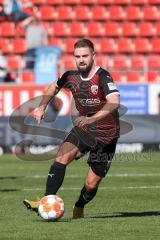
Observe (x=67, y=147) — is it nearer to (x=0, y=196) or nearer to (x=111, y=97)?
(x=111, y=97)

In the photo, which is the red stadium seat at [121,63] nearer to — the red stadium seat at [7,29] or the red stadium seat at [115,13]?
the red stadium seat at [115,13]

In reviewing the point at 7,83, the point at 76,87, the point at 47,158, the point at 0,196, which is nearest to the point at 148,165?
the point at 47,158

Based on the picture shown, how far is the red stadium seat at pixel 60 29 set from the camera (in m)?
30.6

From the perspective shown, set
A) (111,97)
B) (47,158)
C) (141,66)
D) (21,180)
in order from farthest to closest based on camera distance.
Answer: (141,66) → (47,158) → (21,180) → (111,97)

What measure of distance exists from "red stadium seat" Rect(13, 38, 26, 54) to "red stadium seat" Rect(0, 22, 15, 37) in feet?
1.79

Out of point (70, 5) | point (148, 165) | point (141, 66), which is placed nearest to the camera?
point (148, 165)

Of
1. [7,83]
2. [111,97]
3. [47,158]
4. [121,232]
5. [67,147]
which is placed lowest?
[47,158]

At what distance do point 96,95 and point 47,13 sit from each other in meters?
22.0

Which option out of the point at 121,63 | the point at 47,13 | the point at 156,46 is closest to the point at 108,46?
the point at 121,63

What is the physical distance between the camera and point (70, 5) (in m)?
31.2

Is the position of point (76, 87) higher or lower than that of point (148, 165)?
higher

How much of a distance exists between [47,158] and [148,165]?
3.78m

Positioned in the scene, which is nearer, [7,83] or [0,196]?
[0,196]

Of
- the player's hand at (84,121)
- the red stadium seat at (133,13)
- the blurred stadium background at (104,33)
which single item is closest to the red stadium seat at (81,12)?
the blurred stadium background at (104,33)
